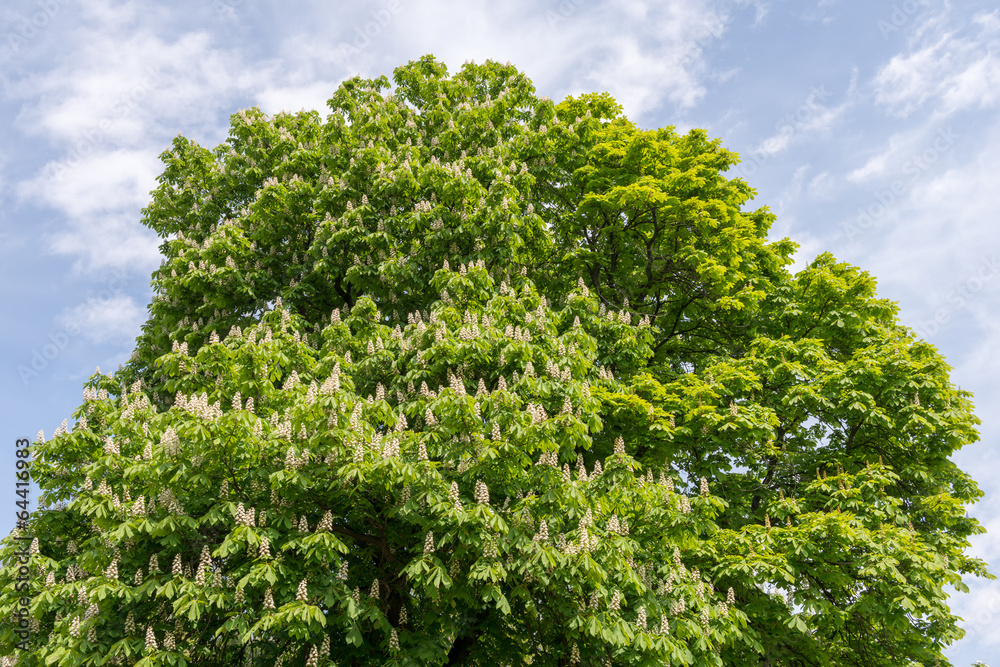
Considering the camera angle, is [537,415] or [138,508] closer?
[138,508]

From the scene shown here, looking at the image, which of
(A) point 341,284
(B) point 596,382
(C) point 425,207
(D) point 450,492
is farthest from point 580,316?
(D) point 450,492

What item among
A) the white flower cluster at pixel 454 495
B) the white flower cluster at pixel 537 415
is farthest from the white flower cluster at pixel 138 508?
the white flower cluster at pixel 537 415

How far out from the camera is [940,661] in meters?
13.0

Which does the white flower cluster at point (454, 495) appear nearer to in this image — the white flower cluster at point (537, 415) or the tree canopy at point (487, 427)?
the tree canopy at point (487, 427)

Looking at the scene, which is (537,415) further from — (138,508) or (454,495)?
(138,508)

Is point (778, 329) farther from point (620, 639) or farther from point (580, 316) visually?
point (620, 639)

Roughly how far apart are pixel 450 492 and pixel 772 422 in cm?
684

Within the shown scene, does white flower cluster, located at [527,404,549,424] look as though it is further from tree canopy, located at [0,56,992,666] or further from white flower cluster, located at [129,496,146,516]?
white flower cluster, located at [129,496,146,516]

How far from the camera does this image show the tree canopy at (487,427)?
8727mm

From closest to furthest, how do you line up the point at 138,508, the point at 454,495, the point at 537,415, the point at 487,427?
the point at 454,495, the point at 138,508, the point at 537,415, the point at 487,427

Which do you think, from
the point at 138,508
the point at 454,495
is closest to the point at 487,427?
the point at 454,495

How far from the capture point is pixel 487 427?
9.62 meters

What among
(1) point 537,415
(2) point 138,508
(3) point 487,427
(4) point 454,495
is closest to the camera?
(4) point 454,495

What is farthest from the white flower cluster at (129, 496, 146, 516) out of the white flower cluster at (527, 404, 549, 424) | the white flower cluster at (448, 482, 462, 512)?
the white flower cluster at (527, 404, 549, 424)
